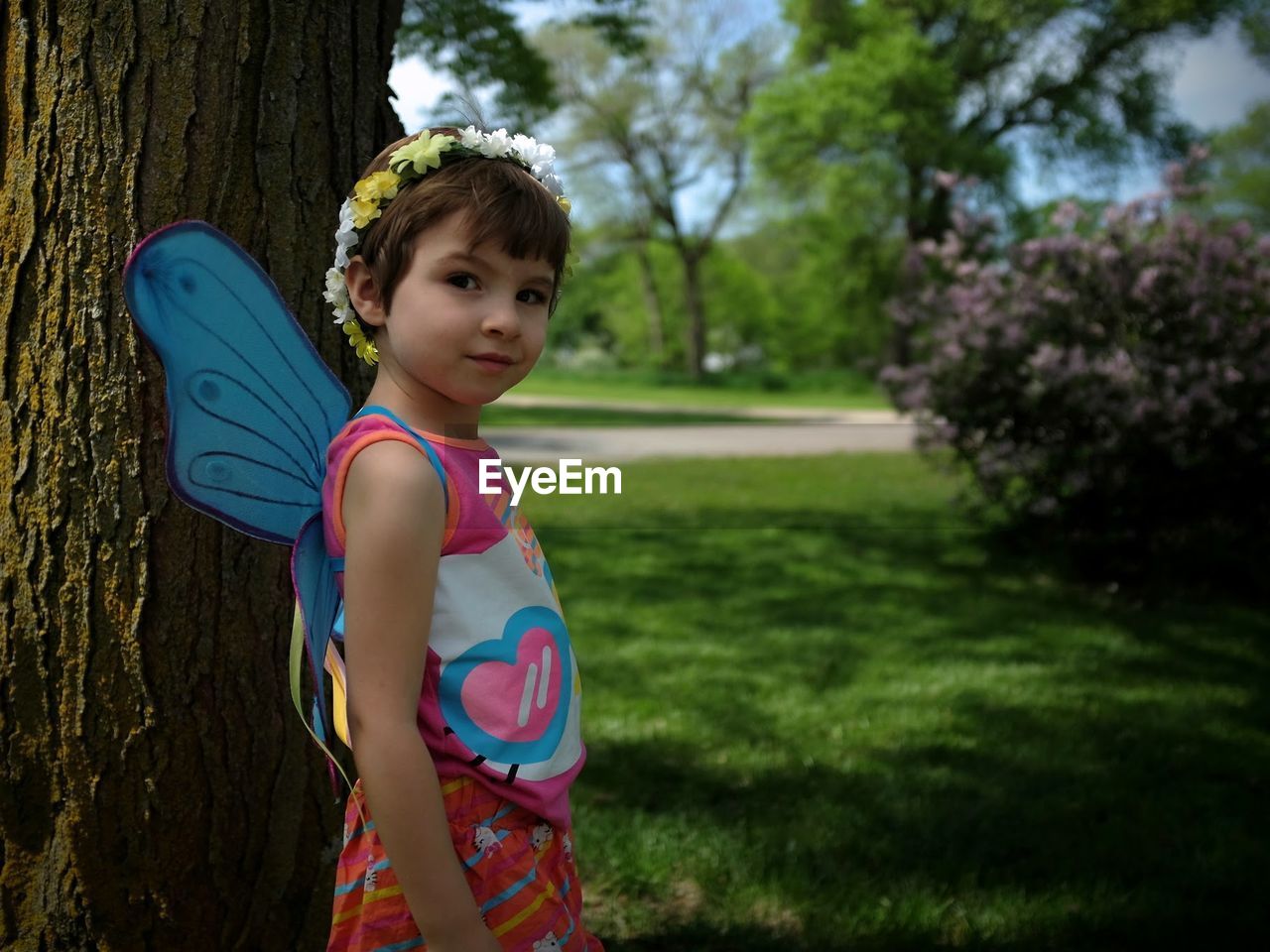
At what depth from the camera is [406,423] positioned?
1.24 metres

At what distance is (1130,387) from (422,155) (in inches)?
232

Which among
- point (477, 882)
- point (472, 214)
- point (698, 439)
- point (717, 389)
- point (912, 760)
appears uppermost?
point (472, 214)

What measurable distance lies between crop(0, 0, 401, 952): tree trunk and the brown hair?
0.65 meters

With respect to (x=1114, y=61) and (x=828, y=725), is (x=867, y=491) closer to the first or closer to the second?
(x=828, y=725)

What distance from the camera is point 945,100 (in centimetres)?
2773

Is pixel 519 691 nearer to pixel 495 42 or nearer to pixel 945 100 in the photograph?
pixel 495 42

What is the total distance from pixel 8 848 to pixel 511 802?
1.03 metres

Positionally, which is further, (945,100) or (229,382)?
(945,100)

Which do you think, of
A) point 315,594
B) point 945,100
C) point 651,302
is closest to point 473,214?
point 315,594

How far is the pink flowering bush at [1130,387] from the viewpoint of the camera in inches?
245

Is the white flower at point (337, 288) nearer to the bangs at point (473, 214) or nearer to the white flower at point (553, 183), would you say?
the bangs at point (473, 214)

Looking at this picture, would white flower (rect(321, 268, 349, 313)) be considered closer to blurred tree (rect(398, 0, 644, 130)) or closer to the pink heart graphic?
the pink heart graphic

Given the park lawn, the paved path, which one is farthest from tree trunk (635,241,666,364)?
the park lawn

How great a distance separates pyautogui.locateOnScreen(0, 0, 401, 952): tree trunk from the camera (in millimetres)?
1691
